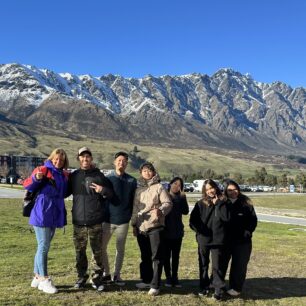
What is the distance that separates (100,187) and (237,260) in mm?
3498

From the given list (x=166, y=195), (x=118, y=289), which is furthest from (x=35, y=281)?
(x=166, y=195)

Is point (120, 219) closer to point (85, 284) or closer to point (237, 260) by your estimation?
point (85, 284)

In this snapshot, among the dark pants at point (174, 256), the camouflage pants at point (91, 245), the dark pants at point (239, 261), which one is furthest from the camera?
the dark pants at point (174, 256)

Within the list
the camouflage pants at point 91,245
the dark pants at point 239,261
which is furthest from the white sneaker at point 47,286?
the dark pants at point 239,261

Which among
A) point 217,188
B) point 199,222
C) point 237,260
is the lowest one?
point 237,260

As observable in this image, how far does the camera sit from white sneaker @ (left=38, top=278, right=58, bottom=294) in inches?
382

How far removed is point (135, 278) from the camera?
38.5 feet

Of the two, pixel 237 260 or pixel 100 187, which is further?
pixel 237 260

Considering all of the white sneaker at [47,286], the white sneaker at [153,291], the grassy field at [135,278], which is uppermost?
the white sneaker at [47,286]

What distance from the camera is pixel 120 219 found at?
33.9ft

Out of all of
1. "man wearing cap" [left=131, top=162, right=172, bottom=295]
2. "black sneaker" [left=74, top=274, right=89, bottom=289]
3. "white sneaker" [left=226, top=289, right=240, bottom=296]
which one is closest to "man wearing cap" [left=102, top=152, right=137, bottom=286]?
"man wearing cap" [left=131, top=162, right=172, bottom=295]

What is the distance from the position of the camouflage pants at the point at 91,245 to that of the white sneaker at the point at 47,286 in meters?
0.68

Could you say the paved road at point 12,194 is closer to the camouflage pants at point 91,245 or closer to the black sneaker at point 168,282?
the black sneaker at point 168,282

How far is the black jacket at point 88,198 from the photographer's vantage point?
970cm
